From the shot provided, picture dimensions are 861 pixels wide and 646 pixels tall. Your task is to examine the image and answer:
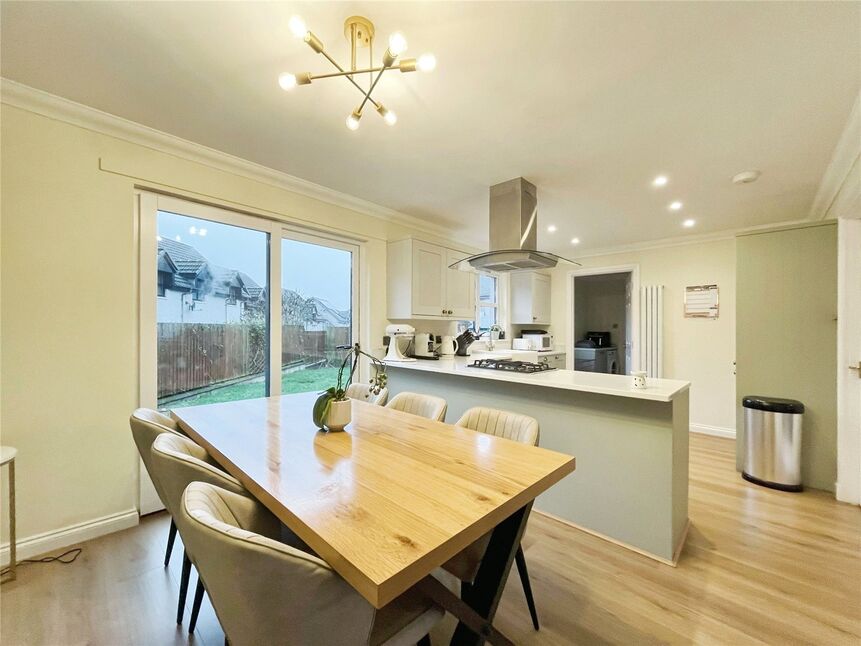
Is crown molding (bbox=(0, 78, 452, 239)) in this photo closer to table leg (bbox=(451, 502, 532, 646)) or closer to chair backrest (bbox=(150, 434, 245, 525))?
chair backrest (bbox=(150, 434, 245, 525))

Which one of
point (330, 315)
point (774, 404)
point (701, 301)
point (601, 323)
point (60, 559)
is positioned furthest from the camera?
point (601, 323)

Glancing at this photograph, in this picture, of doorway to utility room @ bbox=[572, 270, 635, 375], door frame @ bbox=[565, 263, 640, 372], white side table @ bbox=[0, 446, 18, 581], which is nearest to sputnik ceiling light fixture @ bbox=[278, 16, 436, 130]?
white side table @ bbox=[0, 446, 18, 581]

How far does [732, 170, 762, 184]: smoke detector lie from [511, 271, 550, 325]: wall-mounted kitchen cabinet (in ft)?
8.67

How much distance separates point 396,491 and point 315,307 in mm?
2529

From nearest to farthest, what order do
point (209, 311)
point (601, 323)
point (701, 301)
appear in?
point (209, 311) < point (701, 301) < point (601, 323)

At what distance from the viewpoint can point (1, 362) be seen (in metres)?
1.75

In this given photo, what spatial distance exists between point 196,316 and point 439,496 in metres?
2.37

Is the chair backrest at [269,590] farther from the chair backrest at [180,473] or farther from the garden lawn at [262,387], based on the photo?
the garden lawn at [262,387]

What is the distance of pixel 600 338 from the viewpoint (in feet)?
21.1

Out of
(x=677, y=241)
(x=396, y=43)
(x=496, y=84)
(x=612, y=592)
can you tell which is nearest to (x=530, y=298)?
(x=677, y=241)

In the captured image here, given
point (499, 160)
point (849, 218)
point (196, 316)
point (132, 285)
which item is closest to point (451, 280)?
point (499, 160)

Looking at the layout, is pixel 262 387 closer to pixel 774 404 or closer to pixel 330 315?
pixel 330 315

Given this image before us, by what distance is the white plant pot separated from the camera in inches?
58.2

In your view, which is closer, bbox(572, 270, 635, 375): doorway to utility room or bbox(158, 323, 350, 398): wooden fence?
bbox(158, 323, 350, 398): wooden fence
